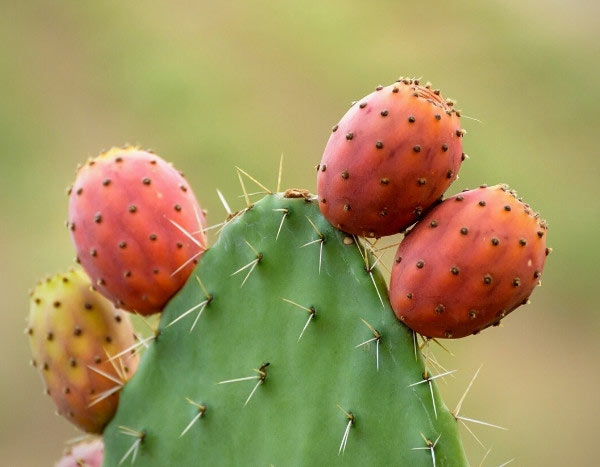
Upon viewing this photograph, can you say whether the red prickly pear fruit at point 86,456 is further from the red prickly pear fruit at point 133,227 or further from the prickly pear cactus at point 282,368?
the red prickly pear fruit at point 133,227

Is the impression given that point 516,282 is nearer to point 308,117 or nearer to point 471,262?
point 471,262

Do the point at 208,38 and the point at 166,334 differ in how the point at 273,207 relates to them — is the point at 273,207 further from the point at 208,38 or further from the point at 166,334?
the point at 208,38

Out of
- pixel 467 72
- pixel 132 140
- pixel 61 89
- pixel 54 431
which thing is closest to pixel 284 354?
pixel 54 431

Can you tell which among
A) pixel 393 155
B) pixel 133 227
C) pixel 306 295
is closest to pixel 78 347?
pixel 133 227

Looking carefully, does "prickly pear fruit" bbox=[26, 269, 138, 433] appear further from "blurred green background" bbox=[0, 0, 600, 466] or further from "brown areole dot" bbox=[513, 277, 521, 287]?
"blurred green background" bbox=[0, 0, 600, 466]

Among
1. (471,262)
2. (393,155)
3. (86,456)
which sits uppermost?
(393,155)

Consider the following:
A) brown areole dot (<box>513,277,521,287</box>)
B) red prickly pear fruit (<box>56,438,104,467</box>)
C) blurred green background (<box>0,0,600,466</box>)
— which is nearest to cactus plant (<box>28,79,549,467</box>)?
brown areole dot (<box>513,277,521,287</box>)
